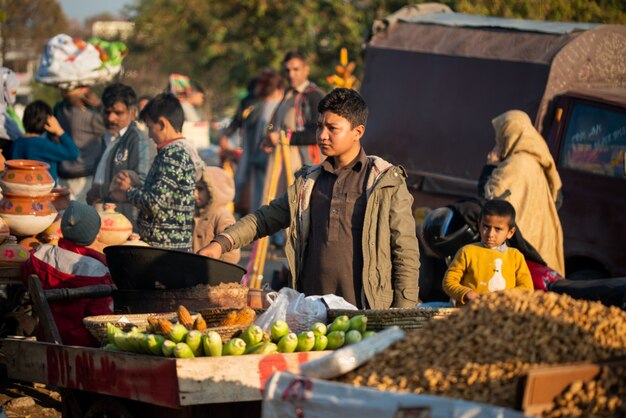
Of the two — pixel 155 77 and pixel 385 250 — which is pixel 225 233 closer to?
pixel 385 250

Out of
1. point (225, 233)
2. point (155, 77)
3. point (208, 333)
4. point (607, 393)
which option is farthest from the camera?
point (155, 77)

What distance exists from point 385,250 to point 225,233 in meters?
0.89

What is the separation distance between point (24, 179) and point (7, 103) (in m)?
→ 3.66

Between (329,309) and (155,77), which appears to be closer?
(329,309)

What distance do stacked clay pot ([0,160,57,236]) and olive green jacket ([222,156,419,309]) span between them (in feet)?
6.85

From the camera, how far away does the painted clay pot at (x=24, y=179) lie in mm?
7648

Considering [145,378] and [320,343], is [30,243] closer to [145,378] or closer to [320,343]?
→ [145,378]

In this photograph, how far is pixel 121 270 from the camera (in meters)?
6.15

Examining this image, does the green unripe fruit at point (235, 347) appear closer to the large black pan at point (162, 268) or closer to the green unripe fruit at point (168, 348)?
the green unripe fruit at point (168, 348)

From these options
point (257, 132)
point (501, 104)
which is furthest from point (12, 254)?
point (257, 132)

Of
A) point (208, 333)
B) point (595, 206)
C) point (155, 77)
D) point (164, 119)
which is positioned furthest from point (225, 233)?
point (155, 77)

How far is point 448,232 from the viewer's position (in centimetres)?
904

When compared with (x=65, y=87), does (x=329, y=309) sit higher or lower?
lower

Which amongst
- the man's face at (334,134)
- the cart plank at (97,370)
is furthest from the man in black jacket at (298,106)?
the cart plank at (97,370)
